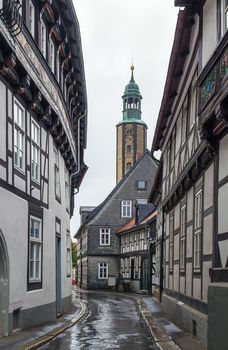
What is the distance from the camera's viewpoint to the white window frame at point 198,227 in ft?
48.6

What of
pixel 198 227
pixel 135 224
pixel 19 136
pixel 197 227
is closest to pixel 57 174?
pixel 19 136

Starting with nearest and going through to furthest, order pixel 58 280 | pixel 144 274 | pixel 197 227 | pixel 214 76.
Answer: pixel 214 76 < pixel 197 227 < pixel 58 280 < pixel 144 274

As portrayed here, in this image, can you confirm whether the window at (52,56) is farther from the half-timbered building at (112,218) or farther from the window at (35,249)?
the half-timbered building at (112,218)

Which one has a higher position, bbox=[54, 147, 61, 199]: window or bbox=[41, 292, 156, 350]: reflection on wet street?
bbox=[54, 147, 61, 199]: window

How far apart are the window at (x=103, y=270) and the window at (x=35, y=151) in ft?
141

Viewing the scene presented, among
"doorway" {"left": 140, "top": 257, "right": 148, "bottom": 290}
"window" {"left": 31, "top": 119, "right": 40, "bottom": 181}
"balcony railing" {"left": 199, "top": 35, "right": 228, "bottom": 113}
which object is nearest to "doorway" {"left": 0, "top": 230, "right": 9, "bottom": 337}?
"window" {"left": 31, "top": 119, "right": 40, "bottom": 181}

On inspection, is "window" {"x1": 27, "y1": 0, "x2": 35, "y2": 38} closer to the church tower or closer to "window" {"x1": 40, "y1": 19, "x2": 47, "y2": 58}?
"window" {"x1": 40, "y1": 19, "x2": 47, "y2": 58}

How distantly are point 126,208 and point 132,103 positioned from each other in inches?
1541

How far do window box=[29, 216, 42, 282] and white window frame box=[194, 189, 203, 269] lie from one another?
15.2ft

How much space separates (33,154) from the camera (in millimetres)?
17453

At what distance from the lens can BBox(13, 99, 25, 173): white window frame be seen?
49.9 feet

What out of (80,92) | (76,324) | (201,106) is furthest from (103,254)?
(201,106)

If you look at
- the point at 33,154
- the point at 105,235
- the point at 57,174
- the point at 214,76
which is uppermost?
the point at 214,76

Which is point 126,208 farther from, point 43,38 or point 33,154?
point 33,154
